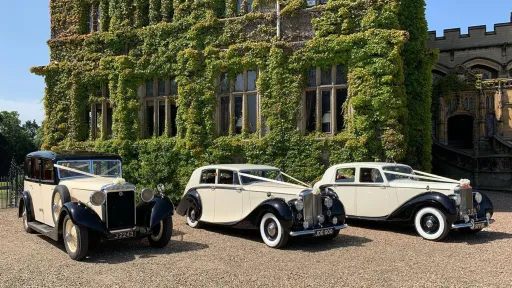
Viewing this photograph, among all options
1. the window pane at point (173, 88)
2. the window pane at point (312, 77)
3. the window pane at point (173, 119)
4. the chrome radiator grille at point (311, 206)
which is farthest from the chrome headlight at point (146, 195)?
the window pane at point (173, 88)

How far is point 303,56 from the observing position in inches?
552

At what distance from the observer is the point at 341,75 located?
14.0 m

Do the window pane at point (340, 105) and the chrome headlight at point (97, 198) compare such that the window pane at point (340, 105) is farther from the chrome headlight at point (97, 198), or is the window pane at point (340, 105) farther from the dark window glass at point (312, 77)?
the chrome headlight at point (97, 198)

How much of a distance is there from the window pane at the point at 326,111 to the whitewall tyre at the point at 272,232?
5.72m

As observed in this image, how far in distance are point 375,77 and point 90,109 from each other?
10767mm

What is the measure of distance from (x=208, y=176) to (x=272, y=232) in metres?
2.71

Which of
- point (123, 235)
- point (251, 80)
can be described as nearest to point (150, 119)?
point (251, 80)

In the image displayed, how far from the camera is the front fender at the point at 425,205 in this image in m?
9.25

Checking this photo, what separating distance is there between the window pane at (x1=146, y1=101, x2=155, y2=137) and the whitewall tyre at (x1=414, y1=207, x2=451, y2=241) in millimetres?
10221

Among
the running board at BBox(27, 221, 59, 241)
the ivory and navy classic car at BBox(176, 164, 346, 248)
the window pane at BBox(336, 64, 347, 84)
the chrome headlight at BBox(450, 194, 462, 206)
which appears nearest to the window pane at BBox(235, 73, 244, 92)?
the window pane at BBox(336, 64, 347, 84)

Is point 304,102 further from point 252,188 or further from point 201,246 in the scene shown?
point 201,246

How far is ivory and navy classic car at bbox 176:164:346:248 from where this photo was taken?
8.76m

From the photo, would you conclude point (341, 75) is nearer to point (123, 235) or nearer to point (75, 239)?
point (123, 235)

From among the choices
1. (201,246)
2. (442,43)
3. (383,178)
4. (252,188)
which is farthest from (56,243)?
(442,43)
